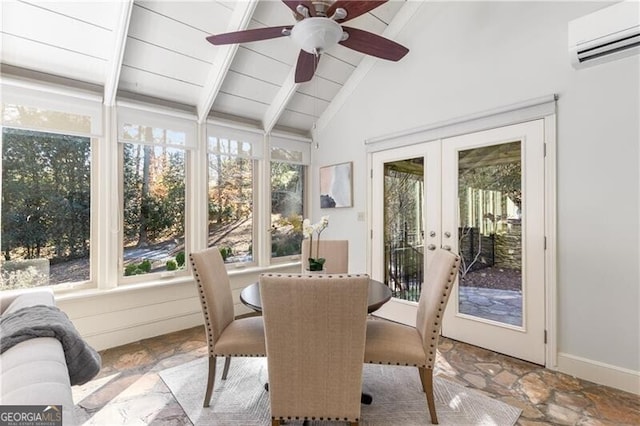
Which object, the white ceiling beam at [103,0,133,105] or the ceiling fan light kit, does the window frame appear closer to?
the white ceiling beam at [103,0,133,105]

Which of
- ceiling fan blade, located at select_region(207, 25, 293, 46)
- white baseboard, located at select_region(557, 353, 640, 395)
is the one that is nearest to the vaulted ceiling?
ceiling fan blade, located at select_region(207, 25, 293, 46)

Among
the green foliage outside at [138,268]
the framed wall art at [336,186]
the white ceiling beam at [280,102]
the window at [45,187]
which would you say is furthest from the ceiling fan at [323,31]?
the green foliage outside at [138,268]

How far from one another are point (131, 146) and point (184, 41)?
114cm

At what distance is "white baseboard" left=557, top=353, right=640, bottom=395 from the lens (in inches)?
83.0

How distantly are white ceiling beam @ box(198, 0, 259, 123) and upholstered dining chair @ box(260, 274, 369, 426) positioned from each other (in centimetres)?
238

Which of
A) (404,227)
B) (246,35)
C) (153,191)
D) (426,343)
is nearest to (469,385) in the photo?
(426,343)

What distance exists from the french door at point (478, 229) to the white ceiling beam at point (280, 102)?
130cm

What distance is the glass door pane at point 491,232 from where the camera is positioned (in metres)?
2.66

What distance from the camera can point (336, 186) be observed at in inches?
161

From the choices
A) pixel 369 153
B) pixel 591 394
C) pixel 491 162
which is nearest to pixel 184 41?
pixel 369 153

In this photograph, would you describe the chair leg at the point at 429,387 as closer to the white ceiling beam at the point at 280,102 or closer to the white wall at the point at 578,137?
the white wall at the point at 578,137

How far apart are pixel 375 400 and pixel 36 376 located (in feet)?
5.98

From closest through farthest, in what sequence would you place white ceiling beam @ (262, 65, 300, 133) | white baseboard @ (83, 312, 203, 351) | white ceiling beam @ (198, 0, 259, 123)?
white ceiling beam @ (198, 0, 259, 123)
white baseboard @ (83, 312, 203, 351)
white ceiling beam @ (262, 65, 300, 133)

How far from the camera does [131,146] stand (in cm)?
312
